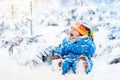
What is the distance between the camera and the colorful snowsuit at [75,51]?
179 cm

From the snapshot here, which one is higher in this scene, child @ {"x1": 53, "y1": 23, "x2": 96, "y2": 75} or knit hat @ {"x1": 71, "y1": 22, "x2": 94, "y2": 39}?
knit hat @ {"x1": 71, "y1": 22, "x2": 94, "y2": 39}

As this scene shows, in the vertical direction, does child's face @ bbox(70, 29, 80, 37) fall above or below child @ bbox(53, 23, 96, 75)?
above

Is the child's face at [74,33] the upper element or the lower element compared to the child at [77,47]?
upper

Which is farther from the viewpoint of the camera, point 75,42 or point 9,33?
point 9,33

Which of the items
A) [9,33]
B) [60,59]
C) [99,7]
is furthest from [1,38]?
[99,7]

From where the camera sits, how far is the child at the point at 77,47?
70.7 inches

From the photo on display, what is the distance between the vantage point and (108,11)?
1.84 metres

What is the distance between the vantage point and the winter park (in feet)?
5.89

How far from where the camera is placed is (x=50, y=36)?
188cm

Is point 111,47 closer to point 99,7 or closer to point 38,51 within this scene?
point 99,7

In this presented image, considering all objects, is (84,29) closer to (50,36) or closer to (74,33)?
(74,33)

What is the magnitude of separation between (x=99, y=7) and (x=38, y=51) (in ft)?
1.43

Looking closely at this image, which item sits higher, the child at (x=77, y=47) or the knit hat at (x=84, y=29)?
the knit hat at (x=84, y=29)

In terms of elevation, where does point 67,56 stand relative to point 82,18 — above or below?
below
